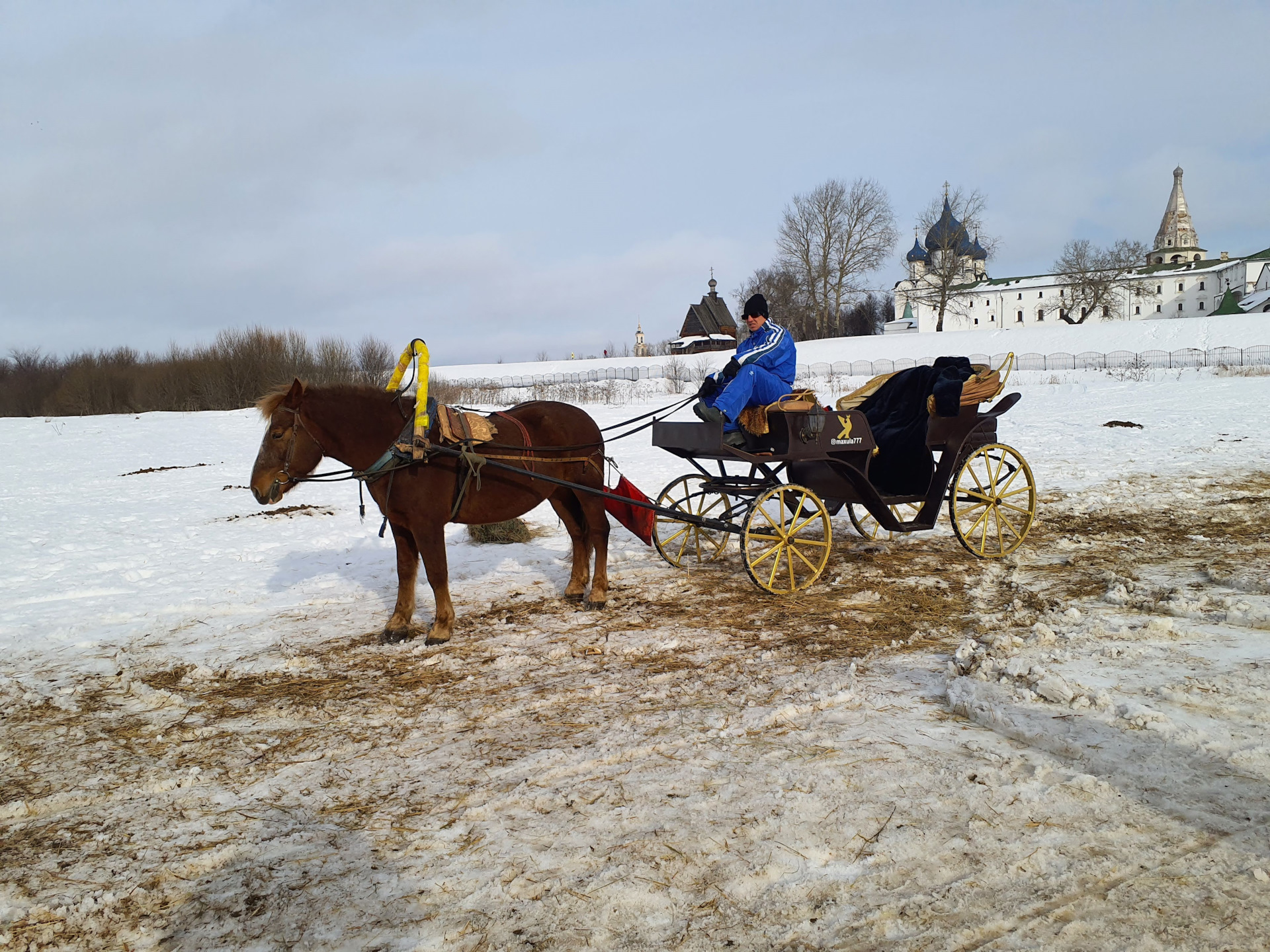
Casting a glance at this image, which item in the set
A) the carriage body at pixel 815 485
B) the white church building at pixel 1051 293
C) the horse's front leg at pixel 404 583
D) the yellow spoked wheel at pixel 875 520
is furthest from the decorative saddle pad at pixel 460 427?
the white church building at pixel 1051 293

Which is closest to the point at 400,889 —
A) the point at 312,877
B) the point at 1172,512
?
the point at 312,877

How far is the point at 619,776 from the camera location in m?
3.28

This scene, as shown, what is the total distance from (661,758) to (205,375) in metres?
36.7

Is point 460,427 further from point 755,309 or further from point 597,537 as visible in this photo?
point 755,309

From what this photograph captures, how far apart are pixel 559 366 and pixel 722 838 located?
5053 centimetres

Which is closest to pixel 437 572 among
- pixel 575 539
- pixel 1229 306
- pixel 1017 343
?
pixel 575 539

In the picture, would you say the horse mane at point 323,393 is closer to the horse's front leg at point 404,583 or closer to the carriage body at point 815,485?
the horse's front leg at point 404,583

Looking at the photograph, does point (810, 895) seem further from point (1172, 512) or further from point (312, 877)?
point (1172, 512)

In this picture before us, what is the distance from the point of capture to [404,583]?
565 centimetres

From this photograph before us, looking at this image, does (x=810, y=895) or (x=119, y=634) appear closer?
(x=810, y=895)

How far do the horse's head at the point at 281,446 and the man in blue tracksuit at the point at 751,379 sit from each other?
9.54 feet

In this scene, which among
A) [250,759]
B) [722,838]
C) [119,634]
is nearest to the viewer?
[722,838]

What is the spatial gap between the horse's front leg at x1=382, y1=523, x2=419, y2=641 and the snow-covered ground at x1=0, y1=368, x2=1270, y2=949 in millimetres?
243

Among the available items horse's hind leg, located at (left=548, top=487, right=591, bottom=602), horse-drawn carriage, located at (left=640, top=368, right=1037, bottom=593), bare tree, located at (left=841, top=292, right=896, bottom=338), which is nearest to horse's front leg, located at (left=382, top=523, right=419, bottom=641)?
horse's hind leg, located at (left=548, top=487, right=591, bottom=602)
